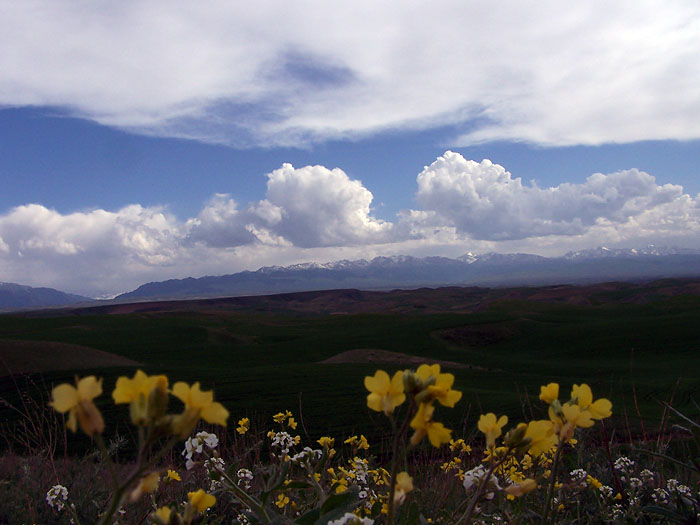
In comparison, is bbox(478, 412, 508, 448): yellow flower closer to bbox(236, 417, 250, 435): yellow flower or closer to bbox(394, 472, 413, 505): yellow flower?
bbox(394, 472, 413, 505): yellow flower

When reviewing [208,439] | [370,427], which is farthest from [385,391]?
[370,427]

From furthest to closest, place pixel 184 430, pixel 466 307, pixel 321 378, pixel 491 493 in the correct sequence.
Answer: pixel 466 307
pixel 321 378
pixel 491 493
pixel 184 430

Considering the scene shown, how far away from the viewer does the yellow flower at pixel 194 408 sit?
Result: 840 millimetres

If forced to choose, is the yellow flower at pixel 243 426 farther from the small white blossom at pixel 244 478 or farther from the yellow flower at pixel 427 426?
the yellow flower at pixel 427 426

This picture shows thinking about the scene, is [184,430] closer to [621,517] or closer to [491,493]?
[491,493]

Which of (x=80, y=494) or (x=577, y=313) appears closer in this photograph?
(x=80, y=494)

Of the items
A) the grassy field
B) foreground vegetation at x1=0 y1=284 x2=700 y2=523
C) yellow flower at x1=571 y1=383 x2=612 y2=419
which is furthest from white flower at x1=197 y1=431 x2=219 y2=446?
the grassy field

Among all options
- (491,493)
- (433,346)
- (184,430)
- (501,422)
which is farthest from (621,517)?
(433,346)

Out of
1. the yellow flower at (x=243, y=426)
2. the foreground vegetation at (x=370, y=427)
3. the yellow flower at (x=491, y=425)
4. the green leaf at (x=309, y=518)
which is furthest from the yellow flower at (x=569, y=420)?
the yellow flower at (x=243, y=426)

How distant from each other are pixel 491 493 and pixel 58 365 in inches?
1370

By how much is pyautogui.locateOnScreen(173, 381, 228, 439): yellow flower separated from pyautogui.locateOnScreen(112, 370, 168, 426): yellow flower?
32 millimetres

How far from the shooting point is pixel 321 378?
25078 millimetres

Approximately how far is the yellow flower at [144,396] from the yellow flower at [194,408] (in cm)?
3

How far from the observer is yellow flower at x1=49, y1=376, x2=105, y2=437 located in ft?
2.72
